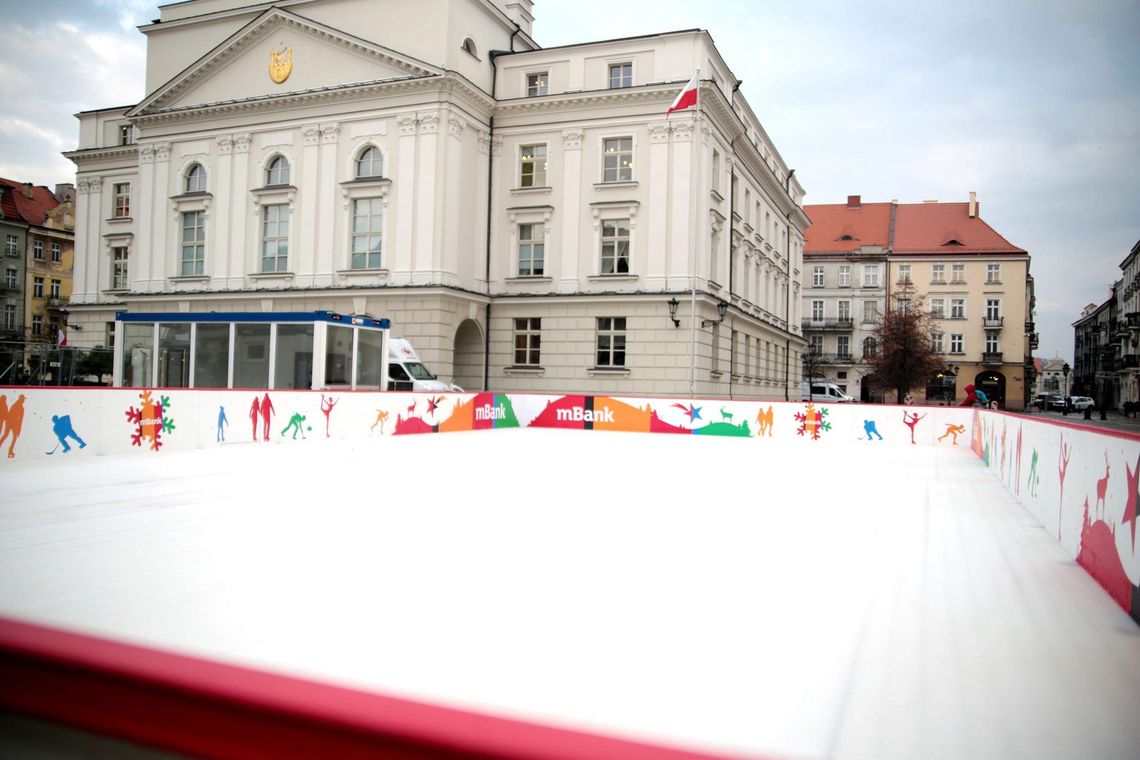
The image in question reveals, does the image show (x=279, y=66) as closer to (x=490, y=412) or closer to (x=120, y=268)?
(x=120, y=268)

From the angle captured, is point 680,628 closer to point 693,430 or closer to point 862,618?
point 862,618

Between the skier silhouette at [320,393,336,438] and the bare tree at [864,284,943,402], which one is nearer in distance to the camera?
the skier silhouette at [320,393,336,438]

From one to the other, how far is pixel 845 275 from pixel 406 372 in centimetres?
5586

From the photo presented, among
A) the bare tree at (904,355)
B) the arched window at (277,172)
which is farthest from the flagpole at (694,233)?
the bare tree at (904,355)

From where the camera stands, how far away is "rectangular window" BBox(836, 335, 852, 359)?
7531 centimetres

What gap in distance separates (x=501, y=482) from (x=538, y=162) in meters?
25.9

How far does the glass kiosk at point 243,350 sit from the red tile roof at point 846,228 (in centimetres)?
5885

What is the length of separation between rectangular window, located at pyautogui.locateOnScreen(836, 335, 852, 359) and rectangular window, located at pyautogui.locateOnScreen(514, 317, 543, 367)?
45.9 metres

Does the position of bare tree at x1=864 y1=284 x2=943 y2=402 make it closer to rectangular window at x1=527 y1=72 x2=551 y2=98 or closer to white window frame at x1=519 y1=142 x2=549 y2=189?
white window frame at x1=519 y1=142 x2=549 y2=189

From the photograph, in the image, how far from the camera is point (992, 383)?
2879 inches

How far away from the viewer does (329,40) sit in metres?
35.9


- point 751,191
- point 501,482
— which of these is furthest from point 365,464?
point 751,191

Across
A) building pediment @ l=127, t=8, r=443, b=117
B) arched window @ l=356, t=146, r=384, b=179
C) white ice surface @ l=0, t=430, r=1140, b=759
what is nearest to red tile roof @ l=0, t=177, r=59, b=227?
building pediment @ l=127, t=8, r=443, b=117

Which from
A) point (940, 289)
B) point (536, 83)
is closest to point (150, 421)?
point (536, 83)
